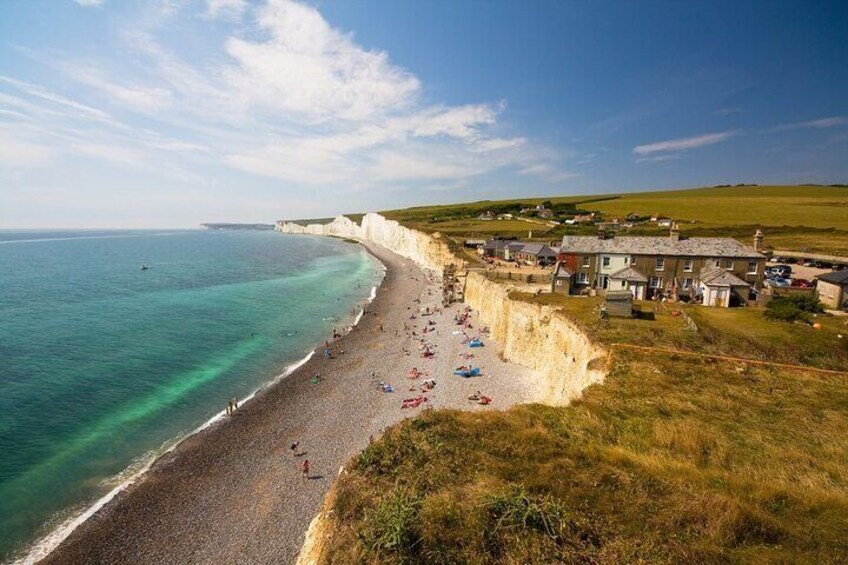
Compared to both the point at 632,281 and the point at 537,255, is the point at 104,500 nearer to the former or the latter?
the point at 632,281

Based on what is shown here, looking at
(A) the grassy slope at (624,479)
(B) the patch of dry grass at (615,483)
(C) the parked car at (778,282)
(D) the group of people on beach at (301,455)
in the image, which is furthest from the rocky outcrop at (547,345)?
(C) the parked car at (778,282)

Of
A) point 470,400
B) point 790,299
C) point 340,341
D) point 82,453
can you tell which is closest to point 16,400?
point 82,453

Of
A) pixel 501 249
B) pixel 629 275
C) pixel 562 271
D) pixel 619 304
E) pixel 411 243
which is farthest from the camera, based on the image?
pixel 411 243

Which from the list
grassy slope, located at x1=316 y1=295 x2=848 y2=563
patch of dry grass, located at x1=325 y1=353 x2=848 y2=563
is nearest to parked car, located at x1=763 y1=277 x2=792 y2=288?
grassy slope, located at x1=316 y1=295 x2=848 y2=563

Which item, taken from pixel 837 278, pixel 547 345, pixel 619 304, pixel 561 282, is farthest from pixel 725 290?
pixel 547 345

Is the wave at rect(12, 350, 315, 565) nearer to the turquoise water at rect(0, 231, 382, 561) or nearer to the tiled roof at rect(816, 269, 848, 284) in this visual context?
the turquoise water at rect(0, 231, 382, 561)

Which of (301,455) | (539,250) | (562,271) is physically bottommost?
(301,455)

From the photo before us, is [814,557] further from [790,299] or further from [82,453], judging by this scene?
[82,453]
